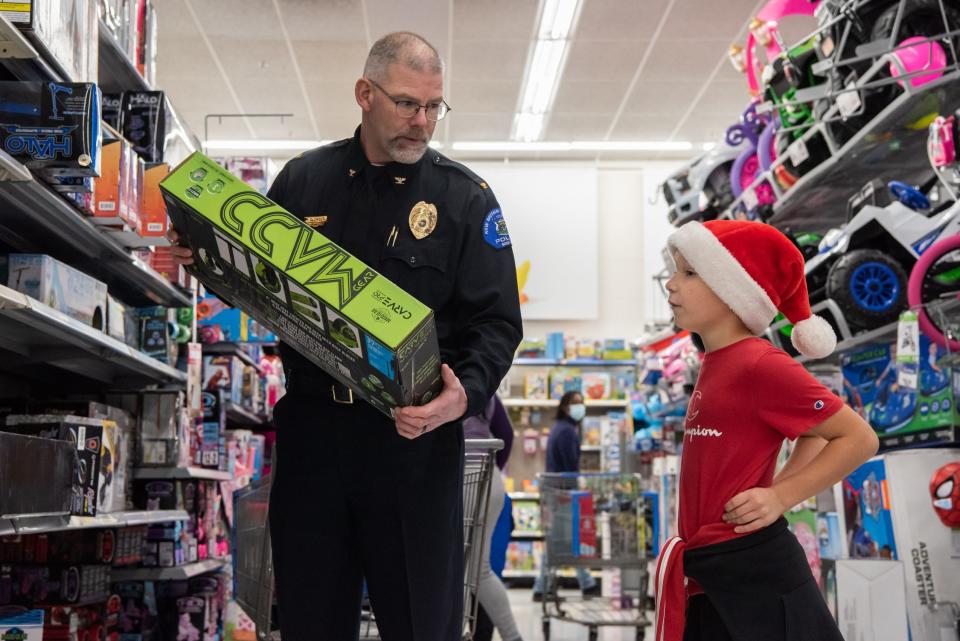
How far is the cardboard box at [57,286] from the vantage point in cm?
270

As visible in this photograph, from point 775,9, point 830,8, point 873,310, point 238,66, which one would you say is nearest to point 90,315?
point 873,310

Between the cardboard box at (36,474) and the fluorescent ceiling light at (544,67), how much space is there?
6.28 metres

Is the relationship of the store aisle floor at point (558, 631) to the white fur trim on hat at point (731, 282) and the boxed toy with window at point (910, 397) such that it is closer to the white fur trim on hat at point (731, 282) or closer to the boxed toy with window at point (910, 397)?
the boxed toy with window at point (910, 397)

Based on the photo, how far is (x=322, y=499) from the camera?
6.41ft

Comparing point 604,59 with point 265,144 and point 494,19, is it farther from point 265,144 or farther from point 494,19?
point 265,144

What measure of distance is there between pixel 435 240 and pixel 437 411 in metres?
0.42

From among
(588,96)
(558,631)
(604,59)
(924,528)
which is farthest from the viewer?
(588,96)

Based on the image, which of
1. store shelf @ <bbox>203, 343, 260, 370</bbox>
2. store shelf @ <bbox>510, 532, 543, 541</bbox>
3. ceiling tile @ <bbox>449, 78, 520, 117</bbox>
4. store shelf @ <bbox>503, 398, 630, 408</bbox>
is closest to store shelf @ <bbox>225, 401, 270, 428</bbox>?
store shelf @ <bbox>203, 343, 260, 370</bbox>

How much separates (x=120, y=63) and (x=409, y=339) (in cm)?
245

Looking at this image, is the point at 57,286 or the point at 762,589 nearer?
the point at 762,589

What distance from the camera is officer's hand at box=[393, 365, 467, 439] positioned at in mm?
1764

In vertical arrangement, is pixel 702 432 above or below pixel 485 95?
below

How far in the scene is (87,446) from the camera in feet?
10.2

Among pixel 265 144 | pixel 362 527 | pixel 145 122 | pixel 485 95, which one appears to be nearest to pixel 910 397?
pixel 362 527
